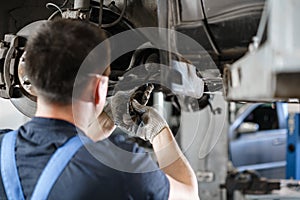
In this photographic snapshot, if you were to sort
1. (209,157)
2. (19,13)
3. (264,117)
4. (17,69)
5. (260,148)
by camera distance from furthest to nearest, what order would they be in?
(264,117) → (260,148) → (209,157) → (19,13) → (17,69)

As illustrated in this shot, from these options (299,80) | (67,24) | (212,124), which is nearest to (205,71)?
(67,24)

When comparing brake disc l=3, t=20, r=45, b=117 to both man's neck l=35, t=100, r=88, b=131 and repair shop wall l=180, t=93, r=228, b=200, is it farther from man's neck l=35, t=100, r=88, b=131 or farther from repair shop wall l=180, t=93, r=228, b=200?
repair shop wall l=180, t=93, r=228, b=200

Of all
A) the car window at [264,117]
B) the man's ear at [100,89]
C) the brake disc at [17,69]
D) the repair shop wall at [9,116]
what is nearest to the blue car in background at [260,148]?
the car window at [264,117]

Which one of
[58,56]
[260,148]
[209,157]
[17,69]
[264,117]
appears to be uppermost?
[58,56]

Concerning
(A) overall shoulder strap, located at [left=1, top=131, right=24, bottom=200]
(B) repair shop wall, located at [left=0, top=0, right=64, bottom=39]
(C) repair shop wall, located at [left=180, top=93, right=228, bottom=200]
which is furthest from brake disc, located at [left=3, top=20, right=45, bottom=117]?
(C) repair shop wall, located at [left=180, top=93, right=228, bottom=200]

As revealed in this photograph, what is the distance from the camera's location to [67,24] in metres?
1.12

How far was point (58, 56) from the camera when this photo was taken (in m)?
1.08

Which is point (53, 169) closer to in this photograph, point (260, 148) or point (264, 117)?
point (260, 148)

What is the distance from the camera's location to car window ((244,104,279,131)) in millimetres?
5398

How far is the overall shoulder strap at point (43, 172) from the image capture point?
1051mm

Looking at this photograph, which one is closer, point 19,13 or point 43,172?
point 43,172

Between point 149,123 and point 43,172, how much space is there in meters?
0.44

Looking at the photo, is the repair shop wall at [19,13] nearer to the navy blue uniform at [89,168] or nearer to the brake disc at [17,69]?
the brake disc at [17,69]

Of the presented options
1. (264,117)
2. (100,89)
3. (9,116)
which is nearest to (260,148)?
(264,117)
